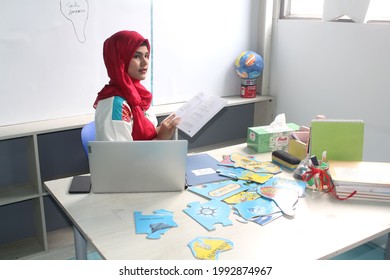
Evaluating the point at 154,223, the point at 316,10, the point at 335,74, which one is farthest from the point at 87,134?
the point at 316,10

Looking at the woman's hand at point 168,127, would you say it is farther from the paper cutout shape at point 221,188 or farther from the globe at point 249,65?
the globe at point 249,65

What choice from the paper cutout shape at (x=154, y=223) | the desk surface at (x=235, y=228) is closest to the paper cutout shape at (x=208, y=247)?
the desk surface at (x=235, y=228)

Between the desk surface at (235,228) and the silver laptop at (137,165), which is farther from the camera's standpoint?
the silver laptop at (137,165)

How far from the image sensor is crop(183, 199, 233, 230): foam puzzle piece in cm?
147

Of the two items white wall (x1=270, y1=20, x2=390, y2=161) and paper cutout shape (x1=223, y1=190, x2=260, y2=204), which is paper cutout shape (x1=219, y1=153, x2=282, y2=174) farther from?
white wall (x1=270, y1=20, x2=390, y2=161)

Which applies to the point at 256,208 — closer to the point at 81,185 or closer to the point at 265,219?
the point at 265,219

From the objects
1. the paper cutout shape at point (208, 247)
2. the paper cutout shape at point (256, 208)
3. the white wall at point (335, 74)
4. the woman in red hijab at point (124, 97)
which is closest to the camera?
the paper cutout shape at point (208, 247)

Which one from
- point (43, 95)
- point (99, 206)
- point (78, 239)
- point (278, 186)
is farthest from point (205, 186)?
point (43, 95)

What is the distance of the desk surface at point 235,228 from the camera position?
133 centimetres

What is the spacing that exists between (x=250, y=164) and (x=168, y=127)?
1.31 ft

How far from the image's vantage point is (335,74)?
110 inches

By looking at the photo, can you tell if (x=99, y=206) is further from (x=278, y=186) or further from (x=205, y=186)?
(x=278, y=186)

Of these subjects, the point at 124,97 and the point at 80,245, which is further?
the point at 124,97

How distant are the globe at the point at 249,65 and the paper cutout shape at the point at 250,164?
1.21m
